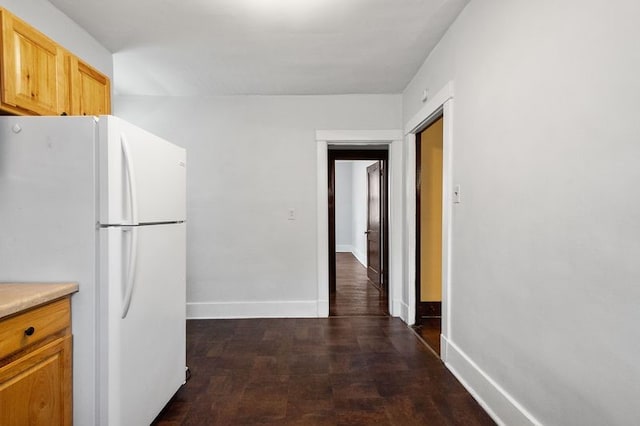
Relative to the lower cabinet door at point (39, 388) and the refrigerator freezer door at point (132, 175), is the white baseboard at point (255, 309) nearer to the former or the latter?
the refrigerator freezer door at point (132, 175)

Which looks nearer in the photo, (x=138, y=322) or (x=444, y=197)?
(x=138, y=322)

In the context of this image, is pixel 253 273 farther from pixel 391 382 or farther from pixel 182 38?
pixel 182 38

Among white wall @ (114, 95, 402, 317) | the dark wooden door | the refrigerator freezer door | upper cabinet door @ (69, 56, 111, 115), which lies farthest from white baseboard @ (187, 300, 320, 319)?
upper cabinet door @ (69, 56, 111, 115)

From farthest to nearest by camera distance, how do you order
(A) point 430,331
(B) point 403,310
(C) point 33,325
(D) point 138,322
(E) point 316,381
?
(B) point 403,310 → (A) point 430,331 → (E) point 316,381 → (D) point 138,322 → (C) point 33,325

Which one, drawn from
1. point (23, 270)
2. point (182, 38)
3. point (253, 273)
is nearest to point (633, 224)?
point (23, 270)

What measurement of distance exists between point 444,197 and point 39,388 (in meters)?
2.53

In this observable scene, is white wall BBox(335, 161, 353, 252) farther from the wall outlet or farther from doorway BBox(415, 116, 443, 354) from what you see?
the wall outlet

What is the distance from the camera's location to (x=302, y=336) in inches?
130

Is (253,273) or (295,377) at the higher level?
(253,273)

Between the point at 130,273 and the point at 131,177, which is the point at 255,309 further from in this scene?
the point at 131,177

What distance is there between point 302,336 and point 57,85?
8.71 feet

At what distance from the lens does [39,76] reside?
6.01ft

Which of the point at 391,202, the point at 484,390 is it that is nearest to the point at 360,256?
the point at 391,202

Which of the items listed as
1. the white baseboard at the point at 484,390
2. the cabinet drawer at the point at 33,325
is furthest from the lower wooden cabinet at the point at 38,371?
the white baseboard at the point at 484,390
